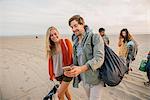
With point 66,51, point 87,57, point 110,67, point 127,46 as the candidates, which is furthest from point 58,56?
point 127,46

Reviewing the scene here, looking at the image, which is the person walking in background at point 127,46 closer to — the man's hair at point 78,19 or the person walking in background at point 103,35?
the person walking in background at point 103,35

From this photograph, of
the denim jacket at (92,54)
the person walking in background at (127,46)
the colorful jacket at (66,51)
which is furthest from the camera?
the person walking in background at (127,46)

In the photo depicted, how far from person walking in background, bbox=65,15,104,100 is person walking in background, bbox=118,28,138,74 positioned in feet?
1.10

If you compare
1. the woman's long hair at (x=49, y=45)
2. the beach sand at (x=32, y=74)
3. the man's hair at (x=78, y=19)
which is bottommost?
the beach sand at (x=32, y=74)

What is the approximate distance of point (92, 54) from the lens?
2.05 metres

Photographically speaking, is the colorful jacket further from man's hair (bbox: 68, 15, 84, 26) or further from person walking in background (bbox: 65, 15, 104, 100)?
man's hair (bbox: 68, 15, 84, 26)

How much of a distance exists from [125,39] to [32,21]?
77 centimetres

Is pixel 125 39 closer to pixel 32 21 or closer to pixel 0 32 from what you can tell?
pixel 32 21

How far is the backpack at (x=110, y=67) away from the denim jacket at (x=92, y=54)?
3 cm

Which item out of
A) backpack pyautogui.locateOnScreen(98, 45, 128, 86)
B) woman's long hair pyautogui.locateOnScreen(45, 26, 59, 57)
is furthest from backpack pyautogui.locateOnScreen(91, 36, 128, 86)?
woman's long hair pyautogui.locateOnScreen(45, 26, 59, 57)

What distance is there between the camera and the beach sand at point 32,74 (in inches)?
92.0

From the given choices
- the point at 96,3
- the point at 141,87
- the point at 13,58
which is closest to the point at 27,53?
the point at 13,58

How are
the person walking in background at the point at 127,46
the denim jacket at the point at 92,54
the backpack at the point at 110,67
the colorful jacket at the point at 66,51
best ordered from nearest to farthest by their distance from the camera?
the denim jacket at the point at 92,54 → the backpack at the point at 110,67 → the colorful jacket at the point at 66,51 → the person walking in background at the point at 127,46

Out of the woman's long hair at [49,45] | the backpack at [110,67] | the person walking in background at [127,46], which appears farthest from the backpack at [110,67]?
the woman's long hair at [49,45]
